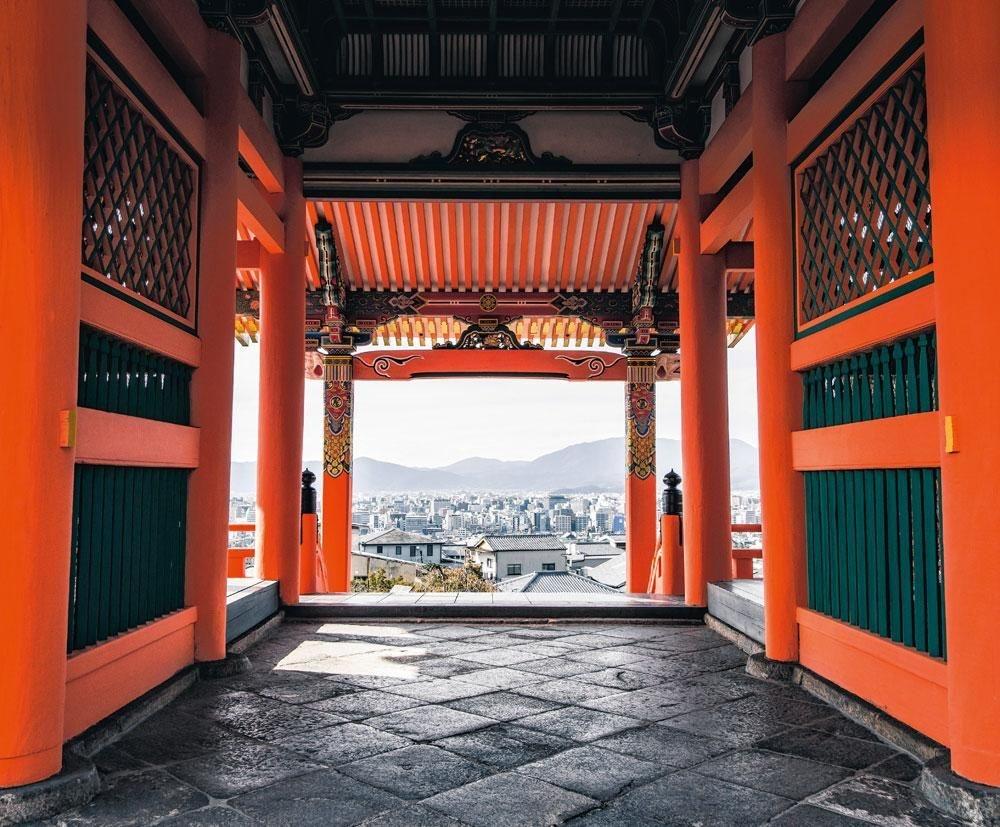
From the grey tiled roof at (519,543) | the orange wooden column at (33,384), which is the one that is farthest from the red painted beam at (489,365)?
the grey tiled roof at (519,543)

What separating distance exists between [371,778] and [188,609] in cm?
165

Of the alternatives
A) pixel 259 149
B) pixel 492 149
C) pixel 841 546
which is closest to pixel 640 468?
pixel 492 149

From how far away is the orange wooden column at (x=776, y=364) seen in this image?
3840 millimetres

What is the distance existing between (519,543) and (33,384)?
25534 mm

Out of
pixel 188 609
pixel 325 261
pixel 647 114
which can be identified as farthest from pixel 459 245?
pixel 188 609

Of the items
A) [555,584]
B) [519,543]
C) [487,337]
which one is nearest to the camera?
[487,337]

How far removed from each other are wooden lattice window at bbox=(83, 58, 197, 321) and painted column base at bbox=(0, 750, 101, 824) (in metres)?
1.62

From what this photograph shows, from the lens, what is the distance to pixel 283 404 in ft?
18.5

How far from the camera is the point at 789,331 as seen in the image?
392 cm

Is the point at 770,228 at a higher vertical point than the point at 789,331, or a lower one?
higher

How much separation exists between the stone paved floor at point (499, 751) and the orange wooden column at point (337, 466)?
4504 millimetres

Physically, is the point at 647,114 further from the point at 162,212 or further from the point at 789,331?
the point at 162,212

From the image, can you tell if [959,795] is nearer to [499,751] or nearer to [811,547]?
[499,751]

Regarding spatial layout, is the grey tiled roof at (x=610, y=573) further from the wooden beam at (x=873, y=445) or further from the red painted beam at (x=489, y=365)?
the wooden beam at (x=873, y=445)
